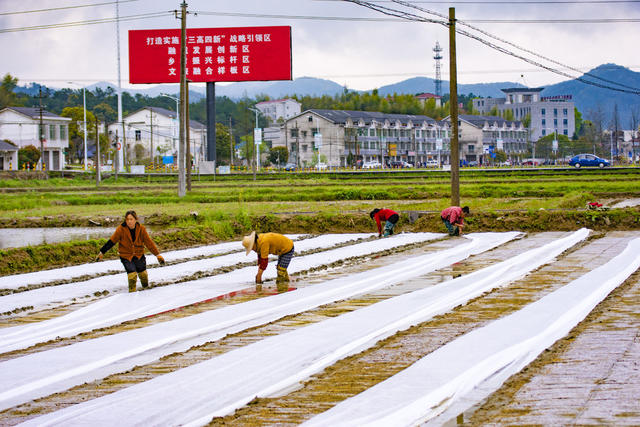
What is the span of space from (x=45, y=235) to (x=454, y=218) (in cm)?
1108

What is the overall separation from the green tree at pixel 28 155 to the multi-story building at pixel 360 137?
26.2 metres

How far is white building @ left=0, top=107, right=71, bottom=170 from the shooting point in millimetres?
73438

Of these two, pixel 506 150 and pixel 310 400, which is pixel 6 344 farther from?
pixel 506 150

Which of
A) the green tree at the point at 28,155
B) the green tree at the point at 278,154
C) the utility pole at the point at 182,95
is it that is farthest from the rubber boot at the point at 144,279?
the green tree at the point at 278,154

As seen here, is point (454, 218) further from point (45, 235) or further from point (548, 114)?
point (548, 114)

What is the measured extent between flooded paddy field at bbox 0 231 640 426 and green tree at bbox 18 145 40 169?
66115 millimetres

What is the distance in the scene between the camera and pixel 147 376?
7.66 metres

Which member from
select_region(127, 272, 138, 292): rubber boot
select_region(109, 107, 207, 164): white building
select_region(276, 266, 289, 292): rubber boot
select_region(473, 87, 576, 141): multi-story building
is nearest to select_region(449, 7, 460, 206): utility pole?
select_region(276, 266, 289, 292): rubber boot

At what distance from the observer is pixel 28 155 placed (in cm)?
7550

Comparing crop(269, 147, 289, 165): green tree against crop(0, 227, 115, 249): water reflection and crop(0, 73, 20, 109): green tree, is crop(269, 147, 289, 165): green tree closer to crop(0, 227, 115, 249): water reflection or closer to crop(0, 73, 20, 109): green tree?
crop(0, 73, 20, 109): green tree

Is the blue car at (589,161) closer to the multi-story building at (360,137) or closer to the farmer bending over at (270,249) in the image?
the multi-story building at (360,137)

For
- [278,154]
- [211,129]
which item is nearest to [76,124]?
[278,154]

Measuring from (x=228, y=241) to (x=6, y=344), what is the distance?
1297cm

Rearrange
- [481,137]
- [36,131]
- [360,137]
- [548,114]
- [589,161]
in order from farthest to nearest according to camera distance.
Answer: [548,114], [481,137], [360,137], [36,131], [589,161]
